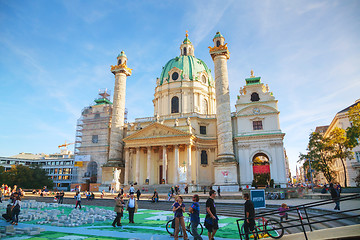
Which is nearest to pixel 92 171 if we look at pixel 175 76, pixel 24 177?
pixel 24 177

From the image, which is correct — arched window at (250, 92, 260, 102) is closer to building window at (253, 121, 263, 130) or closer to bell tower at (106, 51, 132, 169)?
building window at (253, 121, 263, 130)

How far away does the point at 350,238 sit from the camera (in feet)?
18.2

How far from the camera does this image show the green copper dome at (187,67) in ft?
169

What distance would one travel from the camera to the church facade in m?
37.9

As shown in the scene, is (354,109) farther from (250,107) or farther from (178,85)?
(178,85)

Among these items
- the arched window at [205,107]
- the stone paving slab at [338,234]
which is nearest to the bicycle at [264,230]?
the stone paving slab at [338,234]

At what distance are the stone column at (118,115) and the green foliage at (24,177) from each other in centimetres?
1985

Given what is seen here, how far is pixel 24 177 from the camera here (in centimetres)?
4884

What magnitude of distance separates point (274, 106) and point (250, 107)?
12.5 feet

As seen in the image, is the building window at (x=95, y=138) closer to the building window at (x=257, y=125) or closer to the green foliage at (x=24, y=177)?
the green foliage at (x=24, y=177)

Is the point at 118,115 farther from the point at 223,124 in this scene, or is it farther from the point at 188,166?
the point at 223,124

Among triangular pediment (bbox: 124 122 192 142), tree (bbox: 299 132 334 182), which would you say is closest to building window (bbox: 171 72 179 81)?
triangular pediment (bbox: 124 122 192 142)

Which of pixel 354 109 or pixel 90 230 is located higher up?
pixel 354 109

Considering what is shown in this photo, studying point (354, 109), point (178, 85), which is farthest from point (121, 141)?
point (354, 109)
